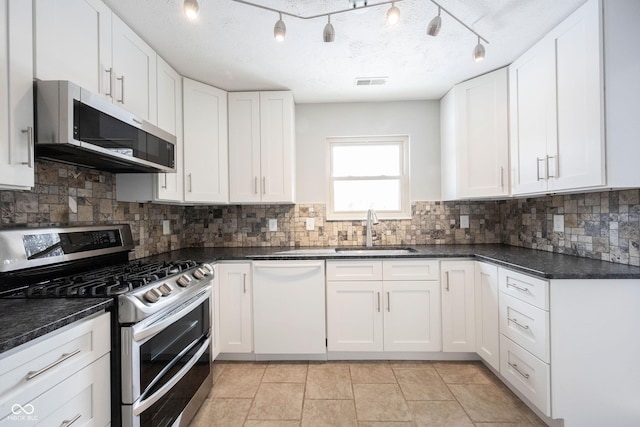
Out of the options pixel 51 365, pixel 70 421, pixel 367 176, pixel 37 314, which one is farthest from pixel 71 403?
pixel 367 176

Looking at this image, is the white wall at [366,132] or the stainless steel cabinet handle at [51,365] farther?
the white wall at [366,132]

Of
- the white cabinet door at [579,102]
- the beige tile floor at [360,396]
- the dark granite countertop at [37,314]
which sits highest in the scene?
the white cabinet door at [579,102]

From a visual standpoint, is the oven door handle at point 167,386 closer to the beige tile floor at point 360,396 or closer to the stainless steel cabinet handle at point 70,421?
the stainless steel cabinet handle at point 70,421

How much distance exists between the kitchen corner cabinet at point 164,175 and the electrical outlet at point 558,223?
295cm

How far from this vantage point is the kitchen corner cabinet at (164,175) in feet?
6.77

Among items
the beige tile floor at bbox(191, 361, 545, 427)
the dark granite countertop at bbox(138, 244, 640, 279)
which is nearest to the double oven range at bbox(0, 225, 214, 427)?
the beige tile floor at bbox(191, 361, 545, 427)

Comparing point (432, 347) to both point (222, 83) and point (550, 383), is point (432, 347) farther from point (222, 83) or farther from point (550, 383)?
point (222, 83)

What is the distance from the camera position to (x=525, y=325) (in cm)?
177

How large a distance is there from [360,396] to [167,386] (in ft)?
3.98

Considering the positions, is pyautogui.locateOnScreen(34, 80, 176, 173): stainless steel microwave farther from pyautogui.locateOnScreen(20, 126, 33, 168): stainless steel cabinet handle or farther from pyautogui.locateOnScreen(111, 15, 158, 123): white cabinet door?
pyautogui.locateOnScreen(111, 15, 158, 123): white cabinet door

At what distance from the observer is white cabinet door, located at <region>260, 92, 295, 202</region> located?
2666 mm

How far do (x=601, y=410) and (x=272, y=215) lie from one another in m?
2.65

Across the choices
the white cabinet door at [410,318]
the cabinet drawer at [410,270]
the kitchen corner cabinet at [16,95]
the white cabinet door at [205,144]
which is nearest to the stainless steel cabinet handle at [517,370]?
the white cabinet door at [410,318]

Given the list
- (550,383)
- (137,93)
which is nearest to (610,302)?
(550,383)
